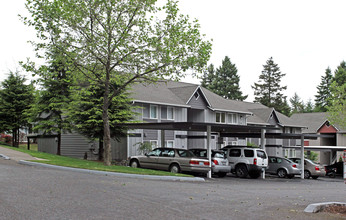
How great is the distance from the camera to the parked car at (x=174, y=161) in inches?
814

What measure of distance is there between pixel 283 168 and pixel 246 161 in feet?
17.5

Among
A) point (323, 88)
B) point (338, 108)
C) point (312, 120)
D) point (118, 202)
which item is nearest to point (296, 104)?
point (323, 88)

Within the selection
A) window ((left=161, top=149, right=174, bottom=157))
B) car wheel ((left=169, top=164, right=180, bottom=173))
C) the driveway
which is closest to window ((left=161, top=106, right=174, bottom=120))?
window ((left=161, top=149, right=174, bottom=157))

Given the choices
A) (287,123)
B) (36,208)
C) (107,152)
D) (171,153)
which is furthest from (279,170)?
(287,123)

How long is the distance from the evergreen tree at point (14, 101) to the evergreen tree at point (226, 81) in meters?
52.0

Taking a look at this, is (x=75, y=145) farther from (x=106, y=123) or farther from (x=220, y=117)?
(x=220, y=117)

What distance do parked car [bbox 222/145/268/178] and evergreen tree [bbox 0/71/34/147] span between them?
1888 cm

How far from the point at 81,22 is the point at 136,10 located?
2.99 m

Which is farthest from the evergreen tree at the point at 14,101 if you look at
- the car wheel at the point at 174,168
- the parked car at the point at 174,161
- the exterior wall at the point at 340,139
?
the exterior wall at the point at 340,139

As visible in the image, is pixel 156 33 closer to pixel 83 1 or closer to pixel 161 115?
pixel 83 1

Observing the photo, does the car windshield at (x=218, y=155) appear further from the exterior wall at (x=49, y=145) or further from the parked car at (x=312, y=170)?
the exterior wall at (x=49, y=145)

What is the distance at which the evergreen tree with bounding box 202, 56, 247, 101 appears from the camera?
82.4 metres

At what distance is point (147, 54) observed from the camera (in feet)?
69.4

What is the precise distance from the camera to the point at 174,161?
69.7 feet
